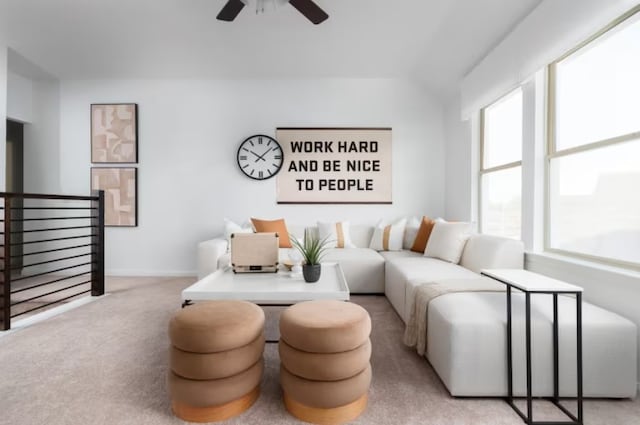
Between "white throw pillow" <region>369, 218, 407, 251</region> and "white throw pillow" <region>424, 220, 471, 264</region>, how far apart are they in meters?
0.71

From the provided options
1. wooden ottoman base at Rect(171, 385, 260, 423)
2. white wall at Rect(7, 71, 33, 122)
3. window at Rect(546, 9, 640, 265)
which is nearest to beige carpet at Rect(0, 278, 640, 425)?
wooden ottoman base at Rect(171, 385, 260, 423)

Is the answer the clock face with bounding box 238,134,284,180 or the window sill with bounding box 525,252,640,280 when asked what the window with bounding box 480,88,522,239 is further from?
the clock face with bounding box 238,134,284,180

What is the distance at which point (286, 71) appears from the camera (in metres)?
4.21

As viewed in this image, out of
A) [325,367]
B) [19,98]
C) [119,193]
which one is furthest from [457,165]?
[19,98]

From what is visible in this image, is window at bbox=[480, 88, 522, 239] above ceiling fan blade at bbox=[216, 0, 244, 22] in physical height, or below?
below

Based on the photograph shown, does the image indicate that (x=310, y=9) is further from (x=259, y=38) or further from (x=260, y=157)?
(x=260, y=157)

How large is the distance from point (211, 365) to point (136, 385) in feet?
2.22

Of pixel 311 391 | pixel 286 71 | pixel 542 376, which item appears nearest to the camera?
pixel 311 391

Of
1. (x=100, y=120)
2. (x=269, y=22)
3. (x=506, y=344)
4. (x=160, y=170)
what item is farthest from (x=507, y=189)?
(x=100, y=120)

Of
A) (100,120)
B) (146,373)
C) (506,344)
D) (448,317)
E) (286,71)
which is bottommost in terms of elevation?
(146,373)

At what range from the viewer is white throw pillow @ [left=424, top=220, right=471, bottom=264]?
3.02m

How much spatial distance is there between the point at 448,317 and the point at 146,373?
1717mm

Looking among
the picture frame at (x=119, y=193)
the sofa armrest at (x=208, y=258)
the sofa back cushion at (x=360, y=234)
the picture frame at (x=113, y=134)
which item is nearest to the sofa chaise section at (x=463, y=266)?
the sofa back cushion at (x=360, y=234)

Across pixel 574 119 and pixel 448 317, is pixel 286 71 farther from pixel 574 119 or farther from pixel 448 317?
pixel 448 317
